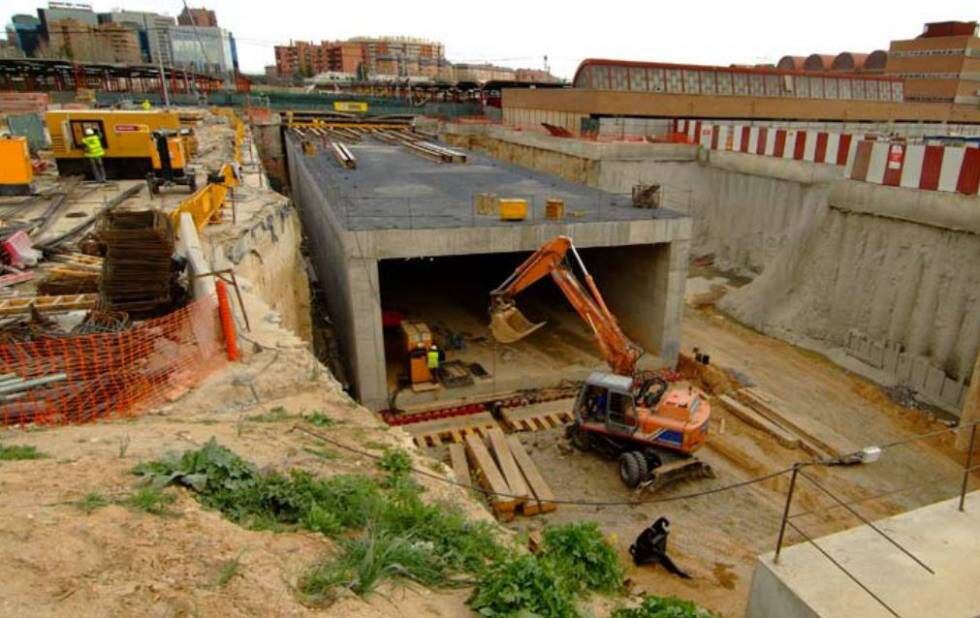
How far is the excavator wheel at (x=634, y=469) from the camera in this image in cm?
1222

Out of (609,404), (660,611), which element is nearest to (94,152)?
(609,404)

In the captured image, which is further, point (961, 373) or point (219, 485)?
point (961, 373)

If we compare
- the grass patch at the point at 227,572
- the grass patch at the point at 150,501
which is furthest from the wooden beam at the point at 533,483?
the grass patch at the point at 227,572

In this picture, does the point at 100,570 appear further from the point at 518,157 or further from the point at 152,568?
the point at 518,157

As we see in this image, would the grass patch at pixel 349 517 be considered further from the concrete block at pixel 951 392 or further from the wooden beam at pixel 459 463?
the concrete block at pixel 951 392

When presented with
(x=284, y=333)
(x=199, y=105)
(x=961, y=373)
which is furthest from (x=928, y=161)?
(x=199, y=105)

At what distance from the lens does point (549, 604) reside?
5.15 metres

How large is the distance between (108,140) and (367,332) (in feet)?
49.3

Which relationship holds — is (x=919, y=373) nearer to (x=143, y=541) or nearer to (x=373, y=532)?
(x=373, y=532)

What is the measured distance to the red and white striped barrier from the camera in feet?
56.5

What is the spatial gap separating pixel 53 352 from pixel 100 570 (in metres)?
6.01

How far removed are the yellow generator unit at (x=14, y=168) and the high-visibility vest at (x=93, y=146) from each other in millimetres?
1791

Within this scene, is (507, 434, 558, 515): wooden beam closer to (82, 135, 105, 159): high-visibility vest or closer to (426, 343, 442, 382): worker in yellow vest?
(426, 343, 442, 382): worker in yellow vest

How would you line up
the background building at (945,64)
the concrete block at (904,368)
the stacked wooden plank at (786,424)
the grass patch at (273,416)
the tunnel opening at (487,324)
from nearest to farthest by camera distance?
the grass patch at (273,416) < the stacked wooden plank at (786,424) < the tunnel opening at (487,324) < the concrete block at (904,368) < the background building at (945,64)
